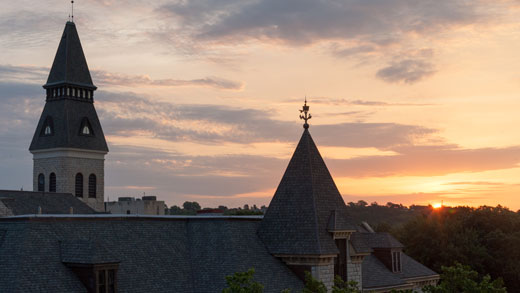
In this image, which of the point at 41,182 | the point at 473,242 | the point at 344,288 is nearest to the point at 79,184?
the point at 41,182

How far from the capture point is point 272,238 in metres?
36.9

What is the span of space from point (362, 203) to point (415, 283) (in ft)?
447

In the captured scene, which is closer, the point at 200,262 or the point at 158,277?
the point at 158,277

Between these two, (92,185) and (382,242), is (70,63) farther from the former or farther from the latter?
(382,242)

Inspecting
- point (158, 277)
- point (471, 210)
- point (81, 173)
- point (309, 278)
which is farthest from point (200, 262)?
point (81, 173)

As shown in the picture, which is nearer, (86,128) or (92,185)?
(86,128)

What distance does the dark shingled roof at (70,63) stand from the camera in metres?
90.2

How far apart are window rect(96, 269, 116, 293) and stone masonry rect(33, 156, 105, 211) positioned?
62.8 metres

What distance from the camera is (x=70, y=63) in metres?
90.7

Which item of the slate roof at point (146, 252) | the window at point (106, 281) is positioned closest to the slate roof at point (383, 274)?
the slate roof at point (146, 252)

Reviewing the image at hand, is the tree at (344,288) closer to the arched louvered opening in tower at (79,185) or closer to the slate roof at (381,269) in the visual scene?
the slate roof at (381,269)

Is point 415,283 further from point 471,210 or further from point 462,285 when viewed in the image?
point 471,210

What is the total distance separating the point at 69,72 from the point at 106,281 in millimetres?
66915

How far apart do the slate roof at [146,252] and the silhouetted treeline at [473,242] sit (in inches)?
1359
